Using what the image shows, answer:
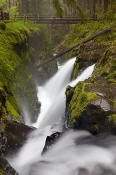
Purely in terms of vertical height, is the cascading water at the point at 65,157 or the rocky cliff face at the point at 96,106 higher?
the rocky cliff face at the point at 96,106

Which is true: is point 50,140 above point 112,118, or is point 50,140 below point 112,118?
below

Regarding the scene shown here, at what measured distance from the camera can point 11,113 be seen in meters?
6.42

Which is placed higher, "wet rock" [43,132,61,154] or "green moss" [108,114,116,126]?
"green moss" [108,114,116,126]

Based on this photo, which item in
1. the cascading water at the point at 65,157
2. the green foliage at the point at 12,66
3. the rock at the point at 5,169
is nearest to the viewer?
the rock at the point at 5,169

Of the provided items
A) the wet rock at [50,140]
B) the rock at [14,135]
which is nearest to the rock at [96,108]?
the wet rock at [50,140]

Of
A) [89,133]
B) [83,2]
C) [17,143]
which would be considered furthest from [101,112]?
[83,2]

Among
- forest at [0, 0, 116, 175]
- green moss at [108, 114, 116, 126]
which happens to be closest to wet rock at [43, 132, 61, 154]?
forest at [0, 0, 116, 175]

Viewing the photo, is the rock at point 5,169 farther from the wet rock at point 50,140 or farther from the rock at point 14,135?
the wet rock at point 50,140

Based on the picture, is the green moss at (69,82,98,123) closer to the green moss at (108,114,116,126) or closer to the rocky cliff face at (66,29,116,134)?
the rocky cliff face at (66,29,116,134)

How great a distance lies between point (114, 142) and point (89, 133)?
803 mm

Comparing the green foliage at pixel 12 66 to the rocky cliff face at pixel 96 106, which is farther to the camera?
the green foliage at pixel 12 66

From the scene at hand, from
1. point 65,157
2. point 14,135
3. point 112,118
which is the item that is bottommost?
point 65,157

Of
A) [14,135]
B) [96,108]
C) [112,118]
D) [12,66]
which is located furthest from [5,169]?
[12,66]

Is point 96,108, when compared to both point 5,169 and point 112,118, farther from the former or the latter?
point 5,169
